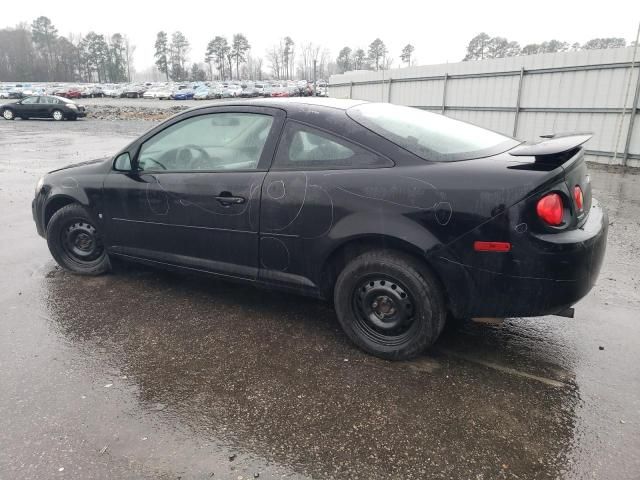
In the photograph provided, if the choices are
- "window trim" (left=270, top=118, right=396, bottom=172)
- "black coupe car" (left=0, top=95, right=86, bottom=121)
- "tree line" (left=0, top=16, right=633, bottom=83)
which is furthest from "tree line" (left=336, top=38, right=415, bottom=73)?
"window trim" (left=270, top=118, right=396, bottom=172)

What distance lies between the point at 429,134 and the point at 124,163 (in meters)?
2.49

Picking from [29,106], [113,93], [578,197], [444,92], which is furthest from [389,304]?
[113,93]

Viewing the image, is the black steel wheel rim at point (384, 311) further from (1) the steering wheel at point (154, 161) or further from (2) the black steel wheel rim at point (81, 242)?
(2) the black steel wheel rim at point (81, 242)

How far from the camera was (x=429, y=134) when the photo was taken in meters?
3.31

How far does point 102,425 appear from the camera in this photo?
2.50 meters

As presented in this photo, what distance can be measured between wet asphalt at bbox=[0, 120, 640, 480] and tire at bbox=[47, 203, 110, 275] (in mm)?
323

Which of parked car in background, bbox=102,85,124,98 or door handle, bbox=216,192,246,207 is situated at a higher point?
parked car in background, bbox=102,85,124,98

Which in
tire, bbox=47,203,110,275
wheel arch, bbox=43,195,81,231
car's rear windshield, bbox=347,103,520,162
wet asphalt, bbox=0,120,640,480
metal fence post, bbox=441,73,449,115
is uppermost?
metal fence post, bbox=441,73,449,115

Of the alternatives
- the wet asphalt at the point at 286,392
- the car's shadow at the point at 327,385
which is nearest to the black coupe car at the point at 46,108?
the wet asphalt at the point at 286,392

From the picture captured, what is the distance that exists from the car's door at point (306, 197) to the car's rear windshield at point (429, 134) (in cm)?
24

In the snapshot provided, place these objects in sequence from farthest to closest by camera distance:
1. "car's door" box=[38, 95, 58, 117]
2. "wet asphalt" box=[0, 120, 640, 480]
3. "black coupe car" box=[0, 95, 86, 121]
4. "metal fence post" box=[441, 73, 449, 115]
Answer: "car's door" box=[38, 95, 58, 117], "black coupe car" box=[0, 95, 86, 121], "metal fence post" box=[441, 73, 449, 115], "wet asphalt" box=[0, 120, 640, 480]

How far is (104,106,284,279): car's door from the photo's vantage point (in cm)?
342

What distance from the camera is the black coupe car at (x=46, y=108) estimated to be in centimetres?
2622

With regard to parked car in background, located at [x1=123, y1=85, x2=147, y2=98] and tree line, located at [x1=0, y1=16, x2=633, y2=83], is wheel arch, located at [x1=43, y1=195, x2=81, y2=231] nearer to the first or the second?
parked car in background, located at [x1=123, y1=85, x2=147, y2=98]
